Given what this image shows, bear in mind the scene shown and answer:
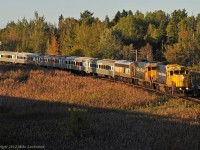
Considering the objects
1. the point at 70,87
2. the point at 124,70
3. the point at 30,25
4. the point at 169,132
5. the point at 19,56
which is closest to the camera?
the point at 169,132

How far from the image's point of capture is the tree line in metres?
73.2

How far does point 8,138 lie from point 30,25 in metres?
132

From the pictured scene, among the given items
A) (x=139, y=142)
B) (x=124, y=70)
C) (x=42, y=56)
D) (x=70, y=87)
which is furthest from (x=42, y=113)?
(x=42, y=56)

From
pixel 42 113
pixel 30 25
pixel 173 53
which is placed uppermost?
pixel 30 25

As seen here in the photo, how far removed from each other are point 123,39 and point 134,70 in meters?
60.5

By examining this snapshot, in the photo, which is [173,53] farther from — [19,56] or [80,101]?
[80,101]

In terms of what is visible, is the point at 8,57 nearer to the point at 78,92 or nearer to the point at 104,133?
the point at 78,92

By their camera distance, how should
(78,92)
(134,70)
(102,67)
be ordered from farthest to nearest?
(102,67) < (134,70) < (78,92)

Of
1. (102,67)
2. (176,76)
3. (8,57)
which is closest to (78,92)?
(176,76)

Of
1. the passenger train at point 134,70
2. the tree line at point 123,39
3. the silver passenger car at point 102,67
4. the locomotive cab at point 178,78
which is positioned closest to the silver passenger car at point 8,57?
the passenger train at point 134,70

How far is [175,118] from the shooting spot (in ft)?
70.5

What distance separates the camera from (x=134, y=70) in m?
42.8

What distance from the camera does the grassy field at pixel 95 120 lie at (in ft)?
50.9

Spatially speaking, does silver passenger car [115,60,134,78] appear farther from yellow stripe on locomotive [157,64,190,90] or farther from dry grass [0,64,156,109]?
yellow stripe on locomotive [157,64,190,90]
